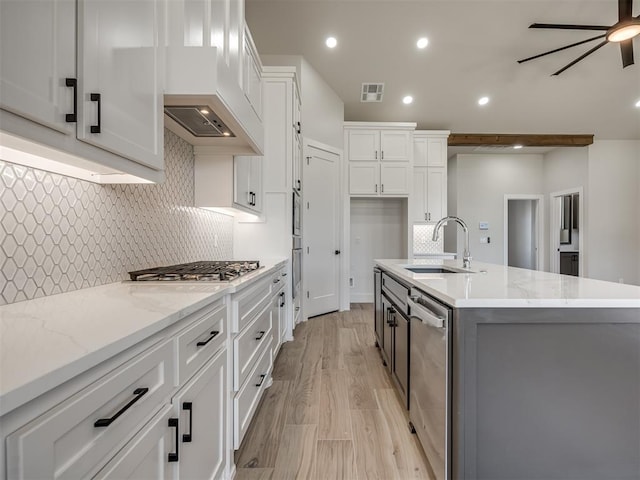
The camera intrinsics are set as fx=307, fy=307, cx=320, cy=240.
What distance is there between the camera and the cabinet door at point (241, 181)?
230 cm

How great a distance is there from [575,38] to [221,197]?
16.1 ft

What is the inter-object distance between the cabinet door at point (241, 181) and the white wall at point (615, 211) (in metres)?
6.79

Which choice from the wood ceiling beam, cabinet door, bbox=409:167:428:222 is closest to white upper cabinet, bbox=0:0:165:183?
cabinet door, bbox=409:167:428:222

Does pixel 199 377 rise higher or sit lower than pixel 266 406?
higher

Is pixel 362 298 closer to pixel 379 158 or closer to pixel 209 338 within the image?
pixel 379 158

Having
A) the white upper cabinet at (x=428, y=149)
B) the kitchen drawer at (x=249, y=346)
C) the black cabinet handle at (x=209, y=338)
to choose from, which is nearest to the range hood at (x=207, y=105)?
the black cabinet handle at (x=209, y=338)

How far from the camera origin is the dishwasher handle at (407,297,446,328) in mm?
1194

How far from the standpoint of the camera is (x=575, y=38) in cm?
394

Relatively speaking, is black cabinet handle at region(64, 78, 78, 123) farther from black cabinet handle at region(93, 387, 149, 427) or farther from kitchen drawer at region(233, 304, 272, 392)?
kitchen drawer at region(233, 304, 272, 392)

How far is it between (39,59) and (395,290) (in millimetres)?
2033

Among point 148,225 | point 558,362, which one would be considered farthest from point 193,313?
point 558,362

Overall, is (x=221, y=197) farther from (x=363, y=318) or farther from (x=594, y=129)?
(x=594, y=129)

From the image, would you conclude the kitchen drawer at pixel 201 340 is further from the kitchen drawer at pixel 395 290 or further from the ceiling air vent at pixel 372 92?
the ceiling air vent at pixel 372 92

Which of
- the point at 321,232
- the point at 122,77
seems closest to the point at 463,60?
the point at 321,232
